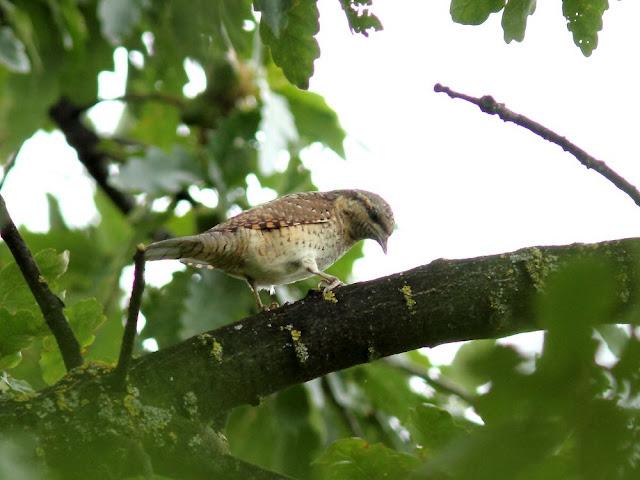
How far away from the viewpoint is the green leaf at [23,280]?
308cm

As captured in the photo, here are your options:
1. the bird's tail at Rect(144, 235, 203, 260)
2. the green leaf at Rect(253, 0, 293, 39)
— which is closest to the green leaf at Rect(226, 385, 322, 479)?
the bird's tail at Rect(144, 235, 203, 260)

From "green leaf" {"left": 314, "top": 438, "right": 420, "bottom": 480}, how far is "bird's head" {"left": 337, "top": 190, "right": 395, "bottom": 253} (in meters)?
3.12

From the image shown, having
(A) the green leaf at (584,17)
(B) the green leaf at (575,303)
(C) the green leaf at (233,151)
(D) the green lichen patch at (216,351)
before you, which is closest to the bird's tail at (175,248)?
(D) the green lichen patch at (216,351)

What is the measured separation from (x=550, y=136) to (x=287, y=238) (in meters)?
2.29

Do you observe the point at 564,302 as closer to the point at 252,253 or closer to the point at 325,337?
the point at 325,337

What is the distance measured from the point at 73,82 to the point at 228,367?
4153 mm

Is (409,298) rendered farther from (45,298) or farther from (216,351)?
(45,298)

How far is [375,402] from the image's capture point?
5.58 meters


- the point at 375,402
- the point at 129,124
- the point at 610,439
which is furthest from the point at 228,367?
the point at 129,124

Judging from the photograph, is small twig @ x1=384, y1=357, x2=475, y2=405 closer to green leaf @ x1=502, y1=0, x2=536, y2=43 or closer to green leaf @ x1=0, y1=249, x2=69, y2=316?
green leaf @ x1=0, y1=249, x2=69, y2=316

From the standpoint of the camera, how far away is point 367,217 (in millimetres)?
5586

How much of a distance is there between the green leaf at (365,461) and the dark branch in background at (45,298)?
909 mm

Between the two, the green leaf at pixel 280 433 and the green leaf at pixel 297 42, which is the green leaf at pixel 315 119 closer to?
the green leaf at pixel 280 433

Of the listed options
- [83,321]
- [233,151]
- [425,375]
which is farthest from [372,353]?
[233,151]
